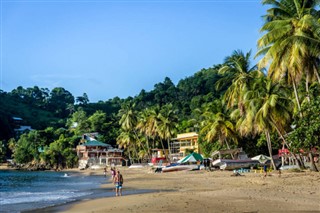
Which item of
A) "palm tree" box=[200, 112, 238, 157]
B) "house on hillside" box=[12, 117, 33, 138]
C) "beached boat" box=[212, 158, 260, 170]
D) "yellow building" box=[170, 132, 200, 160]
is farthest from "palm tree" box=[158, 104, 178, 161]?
"house on hillside" box=[12, 117, 33, 138]

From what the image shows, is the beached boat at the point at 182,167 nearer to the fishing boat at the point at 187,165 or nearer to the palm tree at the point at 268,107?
the fishing boat at the point at 187,165

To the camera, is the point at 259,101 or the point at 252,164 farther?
the point at 252,164

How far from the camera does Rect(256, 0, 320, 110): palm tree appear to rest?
2336 centimetres

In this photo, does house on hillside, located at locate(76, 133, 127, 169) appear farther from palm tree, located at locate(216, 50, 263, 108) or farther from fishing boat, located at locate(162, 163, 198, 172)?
palm tree, located at locate(216, 50, 263, 108)

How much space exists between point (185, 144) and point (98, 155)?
35.0 m

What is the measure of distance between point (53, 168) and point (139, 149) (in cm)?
2970

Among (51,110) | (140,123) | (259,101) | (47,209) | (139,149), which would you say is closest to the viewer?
(47,209)

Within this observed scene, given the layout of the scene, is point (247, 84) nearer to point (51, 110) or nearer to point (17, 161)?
point (17, 161)

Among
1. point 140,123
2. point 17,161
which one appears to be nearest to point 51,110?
point 17,161

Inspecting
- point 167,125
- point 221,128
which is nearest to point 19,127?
point 167,125

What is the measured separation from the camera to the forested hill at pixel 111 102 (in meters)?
124

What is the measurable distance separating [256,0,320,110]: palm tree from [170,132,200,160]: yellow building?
44531 mm

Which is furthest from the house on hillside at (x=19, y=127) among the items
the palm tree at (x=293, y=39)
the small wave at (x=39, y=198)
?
the palm tree at (x=293, y=39)

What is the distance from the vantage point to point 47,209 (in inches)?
721
